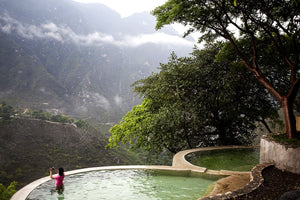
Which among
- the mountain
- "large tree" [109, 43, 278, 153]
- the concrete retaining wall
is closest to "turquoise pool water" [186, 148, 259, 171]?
the concrete retaining wall

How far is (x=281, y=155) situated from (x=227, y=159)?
10.6 feet

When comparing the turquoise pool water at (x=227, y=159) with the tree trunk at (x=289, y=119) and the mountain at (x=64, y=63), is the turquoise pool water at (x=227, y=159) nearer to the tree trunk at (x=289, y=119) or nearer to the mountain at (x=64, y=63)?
the tree trunk at (x=289, y=119)

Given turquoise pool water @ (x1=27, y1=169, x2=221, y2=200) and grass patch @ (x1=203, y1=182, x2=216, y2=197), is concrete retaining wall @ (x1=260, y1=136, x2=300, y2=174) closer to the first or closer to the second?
turquoise pool water @ (x1=27, y1=169, x2=221, y2=200)

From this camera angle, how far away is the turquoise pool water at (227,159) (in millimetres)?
7730

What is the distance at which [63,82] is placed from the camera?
122750 millimetres

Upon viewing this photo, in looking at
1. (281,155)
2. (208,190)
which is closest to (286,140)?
(281,155)

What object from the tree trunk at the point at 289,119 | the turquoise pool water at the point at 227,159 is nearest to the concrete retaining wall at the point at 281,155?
the tree trunk at the point at 289,119

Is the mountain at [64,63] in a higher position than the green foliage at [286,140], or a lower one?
higher

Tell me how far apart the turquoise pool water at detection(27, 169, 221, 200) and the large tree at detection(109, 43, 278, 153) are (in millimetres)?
3581

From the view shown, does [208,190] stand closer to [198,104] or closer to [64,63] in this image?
[198,104]

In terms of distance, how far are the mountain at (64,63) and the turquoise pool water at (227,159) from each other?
6388 centimetres

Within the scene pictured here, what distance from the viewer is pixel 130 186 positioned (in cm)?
618

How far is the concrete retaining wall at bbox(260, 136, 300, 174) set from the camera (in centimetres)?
516

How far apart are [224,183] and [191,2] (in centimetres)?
502
